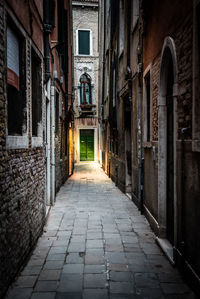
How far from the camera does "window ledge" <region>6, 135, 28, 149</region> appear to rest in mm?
3691

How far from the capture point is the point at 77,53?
25.5 m

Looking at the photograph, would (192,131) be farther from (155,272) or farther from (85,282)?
(85,282)

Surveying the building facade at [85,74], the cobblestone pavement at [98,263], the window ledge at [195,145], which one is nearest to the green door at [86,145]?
the building facade at [85,74]

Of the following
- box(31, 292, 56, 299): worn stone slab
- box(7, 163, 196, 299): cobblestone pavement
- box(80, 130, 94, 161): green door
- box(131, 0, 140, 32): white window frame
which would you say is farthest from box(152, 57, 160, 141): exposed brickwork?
box(80, 130, 94, 161): green door

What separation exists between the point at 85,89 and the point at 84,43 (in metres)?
3.91

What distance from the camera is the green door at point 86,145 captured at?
26109 millimetres

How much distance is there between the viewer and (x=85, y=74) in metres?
25.7

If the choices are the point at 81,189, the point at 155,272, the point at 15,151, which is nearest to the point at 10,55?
the point at 15,151

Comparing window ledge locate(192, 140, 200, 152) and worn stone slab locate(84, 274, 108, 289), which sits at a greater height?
window ledge locate(192, 140, 200, 152)

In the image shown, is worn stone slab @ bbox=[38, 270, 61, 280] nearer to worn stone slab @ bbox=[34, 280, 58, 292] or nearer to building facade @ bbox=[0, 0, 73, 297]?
worn stone slab @ bbox=[34, 280, 58, 292]

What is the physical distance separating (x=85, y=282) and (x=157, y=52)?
4220mm

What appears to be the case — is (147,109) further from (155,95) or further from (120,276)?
(120,276)

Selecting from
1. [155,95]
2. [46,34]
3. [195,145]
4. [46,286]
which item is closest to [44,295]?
[46,286]

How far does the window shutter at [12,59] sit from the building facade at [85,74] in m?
20.9
